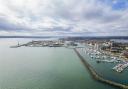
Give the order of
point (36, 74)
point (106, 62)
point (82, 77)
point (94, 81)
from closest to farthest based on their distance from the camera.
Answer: point (94, 81)
point (82, 77)
point (36, 74)
point (106, 62)

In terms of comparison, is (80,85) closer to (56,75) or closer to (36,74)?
(56,75)

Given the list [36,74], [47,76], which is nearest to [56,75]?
[47,76]

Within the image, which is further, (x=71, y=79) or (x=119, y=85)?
(x=71, y=79)

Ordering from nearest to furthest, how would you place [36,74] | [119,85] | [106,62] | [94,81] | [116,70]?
[119,85]
[94,81]
[36,74]
[116,70]
[106,62]

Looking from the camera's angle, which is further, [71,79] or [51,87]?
[71,79]

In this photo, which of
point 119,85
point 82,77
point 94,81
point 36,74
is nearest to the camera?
point 119,85

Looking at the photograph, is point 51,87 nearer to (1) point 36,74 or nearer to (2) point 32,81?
(2) point 32,81

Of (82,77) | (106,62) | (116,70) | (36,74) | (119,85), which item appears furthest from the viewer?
(106,62)

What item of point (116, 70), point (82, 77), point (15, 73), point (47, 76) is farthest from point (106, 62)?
point (15, 73)
